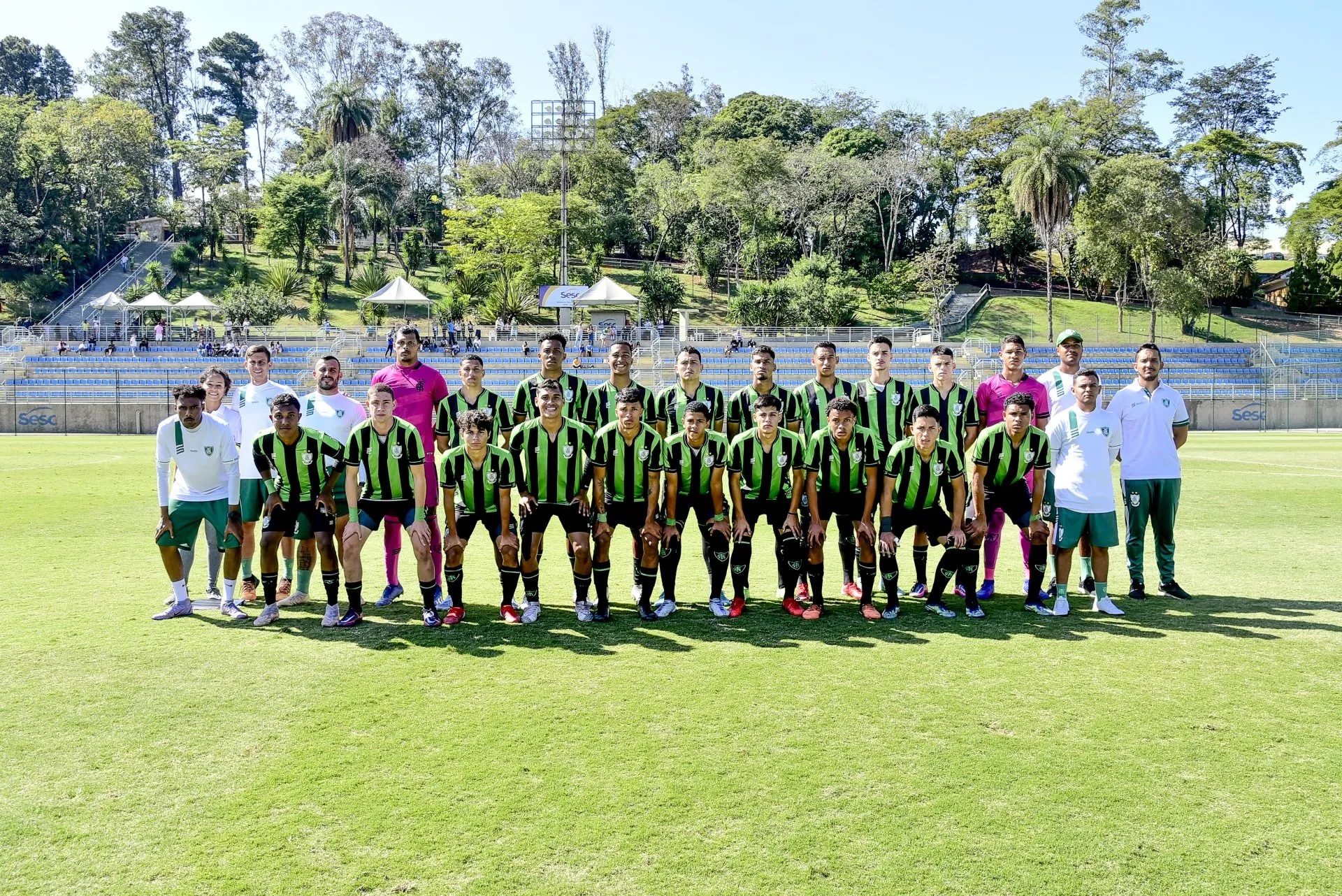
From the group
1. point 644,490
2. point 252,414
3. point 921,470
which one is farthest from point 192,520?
point 921,470

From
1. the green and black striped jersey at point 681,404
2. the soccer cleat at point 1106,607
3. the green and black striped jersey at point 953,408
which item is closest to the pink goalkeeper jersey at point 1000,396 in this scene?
the green and black striped jersey at point 953,408

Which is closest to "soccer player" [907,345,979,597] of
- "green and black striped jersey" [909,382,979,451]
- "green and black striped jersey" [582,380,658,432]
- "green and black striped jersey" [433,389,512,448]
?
"green and black striped jersey" [909,382,979,451]

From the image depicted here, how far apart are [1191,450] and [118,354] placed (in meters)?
34.8

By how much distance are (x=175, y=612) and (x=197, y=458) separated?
3.69 ft

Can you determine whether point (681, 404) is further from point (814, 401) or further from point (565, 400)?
point (814, 401)

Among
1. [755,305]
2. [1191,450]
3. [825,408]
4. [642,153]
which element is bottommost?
[1191,450]

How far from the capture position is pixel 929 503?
23.5 feet

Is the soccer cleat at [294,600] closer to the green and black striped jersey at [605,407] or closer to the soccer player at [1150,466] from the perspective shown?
the green and black striped jersey at [605,407]

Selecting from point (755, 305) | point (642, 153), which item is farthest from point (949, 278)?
point (642, 153)

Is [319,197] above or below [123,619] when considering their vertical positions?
above

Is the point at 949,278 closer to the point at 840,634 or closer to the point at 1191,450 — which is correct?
the point at 1191,450

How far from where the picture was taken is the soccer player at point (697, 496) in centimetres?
708

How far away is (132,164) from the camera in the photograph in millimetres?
61844

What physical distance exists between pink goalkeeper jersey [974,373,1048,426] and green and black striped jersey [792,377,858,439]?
3.74ft
